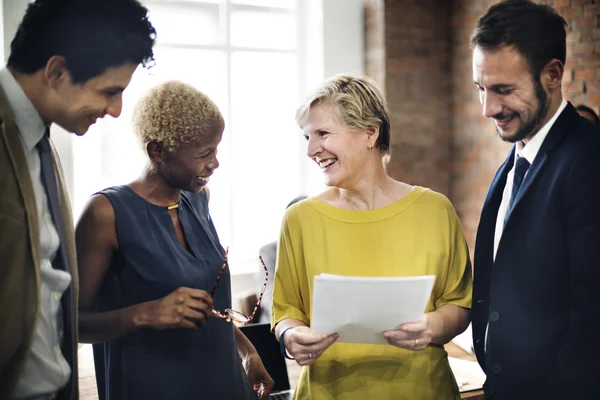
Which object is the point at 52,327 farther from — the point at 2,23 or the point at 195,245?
the point at 2,23

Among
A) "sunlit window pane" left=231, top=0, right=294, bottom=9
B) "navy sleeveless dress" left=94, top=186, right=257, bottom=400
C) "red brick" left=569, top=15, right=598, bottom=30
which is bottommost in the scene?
"navy sleeveless dress" left=94, top=186, right=257, bottom=400

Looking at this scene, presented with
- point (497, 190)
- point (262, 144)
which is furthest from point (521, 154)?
point (262, 144)

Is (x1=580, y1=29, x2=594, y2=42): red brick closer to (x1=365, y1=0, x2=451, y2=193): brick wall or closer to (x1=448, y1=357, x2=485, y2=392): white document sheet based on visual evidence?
(x1=365, y1=0, x2=451, y2=193): brick wall

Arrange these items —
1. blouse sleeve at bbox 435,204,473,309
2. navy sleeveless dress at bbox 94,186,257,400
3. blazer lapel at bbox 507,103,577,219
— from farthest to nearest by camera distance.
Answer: blouse sleeve at bbox 435,204,473,309, navy sleeveless dress at bbox 94,186,257,400, blazer lapel at bbox 507,103,577,219

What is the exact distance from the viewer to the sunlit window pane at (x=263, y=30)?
5246 mm

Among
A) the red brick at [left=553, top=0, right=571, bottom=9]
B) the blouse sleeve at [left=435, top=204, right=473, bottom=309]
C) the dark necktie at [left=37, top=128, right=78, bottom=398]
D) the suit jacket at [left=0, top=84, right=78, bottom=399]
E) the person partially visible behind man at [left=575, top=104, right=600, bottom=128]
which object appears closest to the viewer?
the suit jacket at [left=0, top=84, right=78, bottom=399]

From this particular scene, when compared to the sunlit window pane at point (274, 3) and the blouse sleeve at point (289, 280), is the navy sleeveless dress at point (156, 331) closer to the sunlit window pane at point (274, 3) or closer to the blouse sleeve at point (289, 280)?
the blouse sleeve at point (289, 280)

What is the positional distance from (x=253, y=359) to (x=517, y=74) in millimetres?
1105

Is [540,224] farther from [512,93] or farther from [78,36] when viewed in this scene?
[78,36]

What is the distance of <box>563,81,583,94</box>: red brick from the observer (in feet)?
13.3

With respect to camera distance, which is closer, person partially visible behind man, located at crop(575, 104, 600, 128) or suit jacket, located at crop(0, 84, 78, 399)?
suit jacket, located at crop(0, 84, 78, 399)

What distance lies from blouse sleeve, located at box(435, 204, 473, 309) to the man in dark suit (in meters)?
0.10

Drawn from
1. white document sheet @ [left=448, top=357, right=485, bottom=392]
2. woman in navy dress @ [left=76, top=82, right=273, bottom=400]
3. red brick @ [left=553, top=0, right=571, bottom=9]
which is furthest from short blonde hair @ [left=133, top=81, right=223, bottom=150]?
red brick @ [left=553, top=0, right=571, bottom=9]

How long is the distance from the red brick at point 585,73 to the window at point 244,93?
7.88 ft
